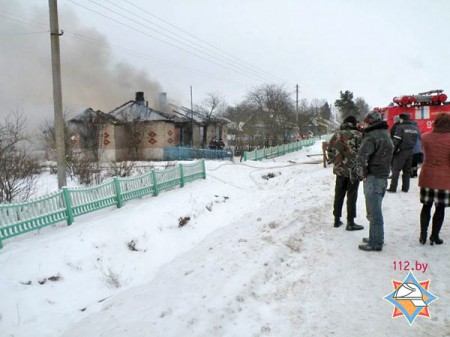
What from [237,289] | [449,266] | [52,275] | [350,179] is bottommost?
[52,275]

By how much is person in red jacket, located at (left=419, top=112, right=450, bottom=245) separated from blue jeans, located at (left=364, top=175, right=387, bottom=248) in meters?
0.51

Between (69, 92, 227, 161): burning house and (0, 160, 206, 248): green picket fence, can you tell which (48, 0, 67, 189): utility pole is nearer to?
(0, 160, 206, 248): green picket fence

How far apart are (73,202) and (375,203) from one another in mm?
6175

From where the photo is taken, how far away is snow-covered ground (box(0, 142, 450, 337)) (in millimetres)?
2865

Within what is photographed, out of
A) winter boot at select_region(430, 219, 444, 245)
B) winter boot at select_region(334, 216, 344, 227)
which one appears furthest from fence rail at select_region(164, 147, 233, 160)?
winter boot at select_region(430, 219, 444, 245)

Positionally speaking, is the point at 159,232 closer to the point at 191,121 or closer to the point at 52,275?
the point at 52,275

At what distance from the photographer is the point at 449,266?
11.0ft

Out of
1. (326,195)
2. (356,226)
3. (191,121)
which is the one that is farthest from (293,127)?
(356,226)

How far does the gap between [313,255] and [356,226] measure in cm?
114

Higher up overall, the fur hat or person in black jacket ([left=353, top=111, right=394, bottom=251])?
the fur hat

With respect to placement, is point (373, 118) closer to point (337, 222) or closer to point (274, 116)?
point (337, 222)

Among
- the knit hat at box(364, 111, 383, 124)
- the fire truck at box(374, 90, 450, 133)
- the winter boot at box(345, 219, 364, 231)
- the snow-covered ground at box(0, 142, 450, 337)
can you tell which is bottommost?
the snow-covered ground at box(0, 142, 450, 337)

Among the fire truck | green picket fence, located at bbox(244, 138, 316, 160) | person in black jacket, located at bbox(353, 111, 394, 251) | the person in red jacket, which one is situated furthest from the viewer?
green picket fence, located at bbox(244, 138, 316, 160)

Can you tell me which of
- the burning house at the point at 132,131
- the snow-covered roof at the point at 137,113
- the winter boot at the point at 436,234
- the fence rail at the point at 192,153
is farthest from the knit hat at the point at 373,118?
the snow-covered roof at the point at 137,113
